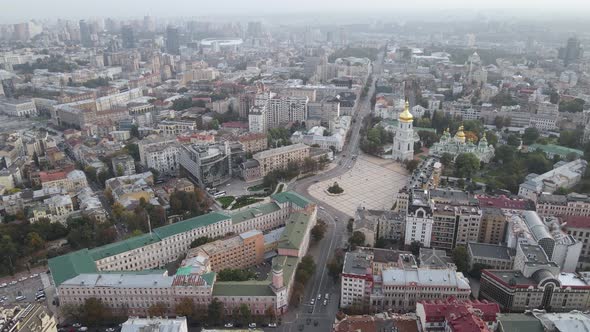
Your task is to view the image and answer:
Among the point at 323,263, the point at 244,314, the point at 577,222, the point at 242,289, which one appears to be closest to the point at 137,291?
the point at 242,289

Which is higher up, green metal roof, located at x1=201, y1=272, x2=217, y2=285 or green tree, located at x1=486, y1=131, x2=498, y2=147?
green tree, located at x1=486, y1=131, x2=498, y2=147

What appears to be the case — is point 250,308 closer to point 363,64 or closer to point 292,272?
point 292,272

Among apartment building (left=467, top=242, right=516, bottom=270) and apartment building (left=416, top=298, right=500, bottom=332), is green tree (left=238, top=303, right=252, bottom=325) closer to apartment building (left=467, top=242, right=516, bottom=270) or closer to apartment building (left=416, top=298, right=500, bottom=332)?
apartment building (left=416, top=298, right=500, bottom=332)

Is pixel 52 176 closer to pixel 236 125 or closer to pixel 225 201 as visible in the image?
pixel 225 201

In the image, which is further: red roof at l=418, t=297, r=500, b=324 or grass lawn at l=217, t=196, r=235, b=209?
grass lawn at l=217, t=196, r=235, b=209

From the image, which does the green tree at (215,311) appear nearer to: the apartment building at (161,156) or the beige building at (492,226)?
the beige building at (492,226)

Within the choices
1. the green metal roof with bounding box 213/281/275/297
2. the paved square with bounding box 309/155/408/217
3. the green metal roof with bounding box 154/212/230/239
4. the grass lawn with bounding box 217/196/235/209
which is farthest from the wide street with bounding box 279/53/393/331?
the green metal roof with bounding box 154/212/230/239

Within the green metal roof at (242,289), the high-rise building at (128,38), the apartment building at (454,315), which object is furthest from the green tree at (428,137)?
the high-rise building at (128,38)
